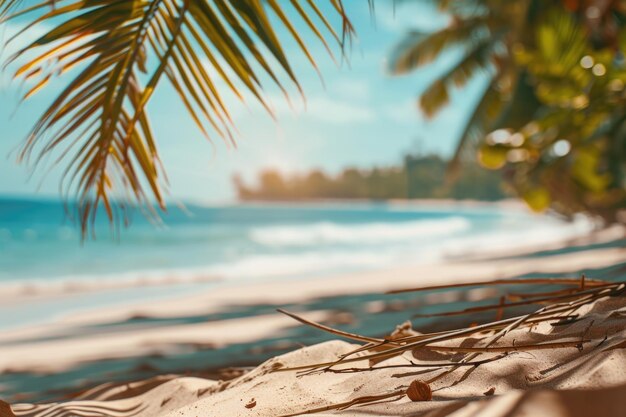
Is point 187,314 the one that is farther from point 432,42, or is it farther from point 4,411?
point 432,42

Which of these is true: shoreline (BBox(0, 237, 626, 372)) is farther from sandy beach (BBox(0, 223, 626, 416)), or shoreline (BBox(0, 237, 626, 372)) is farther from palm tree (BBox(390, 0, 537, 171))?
palm tree (BBox(390, 0, 537, 171))

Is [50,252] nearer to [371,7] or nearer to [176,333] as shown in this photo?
[176,333]

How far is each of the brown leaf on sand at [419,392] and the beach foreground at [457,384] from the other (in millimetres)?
13

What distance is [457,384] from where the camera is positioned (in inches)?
37.4

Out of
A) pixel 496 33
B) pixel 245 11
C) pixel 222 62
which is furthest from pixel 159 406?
pixel 496 33

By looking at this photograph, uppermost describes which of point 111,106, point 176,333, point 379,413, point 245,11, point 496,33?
point 496,33

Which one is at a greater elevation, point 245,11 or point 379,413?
point 245,11

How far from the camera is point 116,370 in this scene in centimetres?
245

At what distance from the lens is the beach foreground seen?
603 mm

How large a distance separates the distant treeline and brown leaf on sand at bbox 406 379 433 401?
182 ft

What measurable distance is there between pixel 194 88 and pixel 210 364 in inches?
55.4

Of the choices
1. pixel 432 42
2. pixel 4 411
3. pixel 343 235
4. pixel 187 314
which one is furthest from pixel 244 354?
pixel 343 235

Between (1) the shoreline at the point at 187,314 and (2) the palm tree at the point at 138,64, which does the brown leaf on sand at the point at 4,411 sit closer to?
(2) the palm tree at the point at 138,64

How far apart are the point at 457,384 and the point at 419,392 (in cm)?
10
